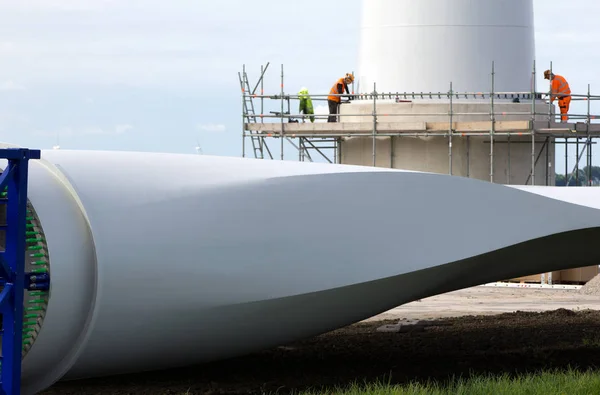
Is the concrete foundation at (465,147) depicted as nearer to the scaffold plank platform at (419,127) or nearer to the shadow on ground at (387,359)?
the scaffold plank platform at (419,127)

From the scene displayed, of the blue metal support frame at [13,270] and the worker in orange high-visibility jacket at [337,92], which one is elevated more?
the worker in orange high-visibility jacket at [337,92]

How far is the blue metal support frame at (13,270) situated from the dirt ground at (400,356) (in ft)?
5.12

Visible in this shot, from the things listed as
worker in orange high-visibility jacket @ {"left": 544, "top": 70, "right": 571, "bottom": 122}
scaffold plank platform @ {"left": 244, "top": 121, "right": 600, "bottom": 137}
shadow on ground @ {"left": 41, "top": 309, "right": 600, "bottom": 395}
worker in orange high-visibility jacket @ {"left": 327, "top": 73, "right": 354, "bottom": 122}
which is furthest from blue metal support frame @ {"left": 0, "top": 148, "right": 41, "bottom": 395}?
worker in orange high-visibility jacket @ {"left": 544, "top": 70, "right": 571, "bottom": 122}

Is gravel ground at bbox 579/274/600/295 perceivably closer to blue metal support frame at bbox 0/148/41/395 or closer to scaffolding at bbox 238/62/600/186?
scaffolding at bbox 238/62/600/186

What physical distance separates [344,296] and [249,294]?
1.00 metres

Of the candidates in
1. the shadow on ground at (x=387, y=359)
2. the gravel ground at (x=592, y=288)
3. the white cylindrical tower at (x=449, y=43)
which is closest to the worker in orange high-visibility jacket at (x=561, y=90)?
the white cylindrical tower at (x=449, y=43)

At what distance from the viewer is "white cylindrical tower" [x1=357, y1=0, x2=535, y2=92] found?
24.0 meters

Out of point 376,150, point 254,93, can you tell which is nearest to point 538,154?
point 376,150

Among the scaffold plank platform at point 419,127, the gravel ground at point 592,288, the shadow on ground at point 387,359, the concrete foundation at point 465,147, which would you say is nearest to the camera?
the shadow on ground at point 387,359

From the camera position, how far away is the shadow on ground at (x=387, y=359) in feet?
32.9

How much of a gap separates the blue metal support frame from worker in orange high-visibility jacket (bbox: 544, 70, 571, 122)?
742 inches

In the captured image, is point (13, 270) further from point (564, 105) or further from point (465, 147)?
point (564, 105)

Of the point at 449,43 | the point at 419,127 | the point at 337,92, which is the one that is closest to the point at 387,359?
the point at 419,127

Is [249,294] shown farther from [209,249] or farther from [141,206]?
[141,206]
